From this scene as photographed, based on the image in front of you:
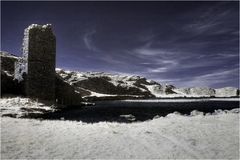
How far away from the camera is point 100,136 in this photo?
15781 mm

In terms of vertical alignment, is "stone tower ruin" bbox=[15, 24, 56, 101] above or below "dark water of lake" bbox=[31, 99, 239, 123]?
above

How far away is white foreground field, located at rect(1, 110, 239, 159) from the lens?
12703 millimetres

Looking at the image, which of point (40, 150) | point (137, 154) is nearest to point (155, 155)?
point (137, 154)

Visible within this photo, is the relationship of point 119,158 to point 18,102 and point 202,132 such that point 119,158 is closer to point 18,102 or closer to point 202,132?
point 202,132

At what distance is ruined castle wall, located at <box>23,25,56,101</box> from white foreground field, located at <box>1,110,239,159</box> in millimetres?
35957

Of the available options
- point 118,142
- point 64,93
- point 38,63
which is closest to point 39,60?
point 38,63

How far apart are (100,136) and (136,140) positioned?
85.2 inches

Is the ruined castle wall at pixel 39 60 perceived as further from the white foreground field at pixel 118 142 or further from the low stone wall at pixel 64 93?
the white foreground field at pixel 118 142

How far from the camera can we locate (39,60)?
2152 inches

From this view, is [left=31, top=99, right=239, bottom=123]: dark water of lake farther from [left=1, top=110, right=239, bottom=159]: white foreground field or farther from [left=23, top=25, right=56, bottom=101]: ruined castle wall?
[left=1, top=110, right=239, bottom=159]: white foreground field

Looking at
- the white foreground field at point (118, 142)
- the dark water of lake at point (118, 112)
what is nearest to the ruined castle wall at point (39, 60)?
the dark water of lake at point (118, 112)

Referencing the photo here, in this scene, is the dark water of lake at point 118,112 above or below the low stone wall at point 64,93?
below

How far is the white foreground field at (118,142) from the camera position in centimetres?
1270

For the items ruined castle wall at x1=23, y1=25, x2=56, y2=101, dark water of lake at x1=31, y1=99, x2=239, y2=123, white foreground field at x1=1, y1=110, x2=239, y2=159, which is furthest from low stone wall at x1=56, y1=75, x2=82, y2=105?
white foreground field at x1=1, y1=110, x2=239, y2=159
